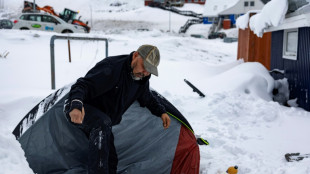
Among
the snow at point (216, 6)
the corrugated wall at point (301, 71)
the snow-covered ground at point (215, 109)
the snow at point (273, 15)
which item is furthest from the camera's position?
the snow at point (216, 6)

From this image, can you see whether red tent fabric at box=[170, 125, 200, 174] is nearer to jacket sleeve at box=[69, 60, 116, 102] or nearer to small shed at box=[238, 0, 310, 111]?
jacket sleeve at box=[69, 60, 116, 102]

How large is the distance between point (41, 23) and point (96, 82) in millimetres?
17705

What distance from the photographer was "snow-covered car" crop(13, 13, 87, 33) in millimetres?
18141

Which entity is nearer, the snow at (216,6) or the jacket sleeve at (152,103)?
the jacket sleeve at (152,103)

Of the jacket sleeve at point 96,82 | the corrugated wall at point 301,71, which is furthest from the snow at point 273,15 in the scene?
the jacket sleeve at point 96,82

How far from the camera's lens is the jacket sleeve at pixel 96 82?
237 centimetres

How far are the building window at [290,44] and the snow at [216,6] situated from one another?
4016 cm

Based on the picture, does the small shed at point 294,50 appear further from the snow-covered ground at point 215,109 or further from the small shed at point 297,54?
the snow-covered ground at point 215,109

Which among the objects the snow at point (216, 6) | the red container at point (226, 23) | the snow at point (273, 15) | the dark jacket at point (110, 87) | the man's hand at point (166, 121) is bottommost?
the man's hand at point (166, 121)

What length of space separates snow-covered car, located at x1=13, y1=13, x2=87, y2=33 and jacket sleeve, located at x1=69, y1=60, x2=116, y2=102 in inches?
678

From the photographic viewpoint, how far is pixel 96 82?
2.44 metres

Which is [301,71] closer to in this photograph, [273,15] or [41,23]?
[273,15]

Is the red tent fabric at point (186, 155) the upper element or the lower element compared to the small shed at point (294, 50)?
lower

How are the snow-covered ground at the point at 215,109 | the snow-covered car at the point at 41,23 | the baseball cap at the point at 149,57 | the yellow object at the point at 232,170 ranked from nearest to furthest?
the baseball cap at the point at 149,57, the yellow object at the point at 232,170, the snow-covered ground at the point at 215,109, the snow-covered car at the point at 41,23
